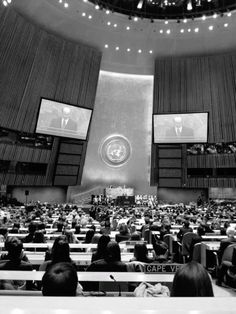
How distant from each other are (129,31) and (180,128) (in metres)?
9.52

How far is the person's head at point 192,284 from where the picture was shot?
5.78 ft

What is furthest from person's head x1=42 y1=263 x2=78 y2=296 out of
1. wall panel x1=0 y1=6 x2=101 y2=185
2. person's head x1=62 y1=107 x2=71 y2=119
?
person's head x1=62 y1=107 x2=71 y2=119

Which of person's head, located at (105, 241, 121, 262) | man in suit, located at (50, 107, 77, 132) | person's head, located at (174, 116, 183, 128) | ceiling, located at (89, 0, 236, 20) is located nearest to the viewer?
person's head, located at (105, 241, 121, 262)

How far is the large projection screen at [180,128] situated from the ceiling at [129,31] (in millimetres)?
5963

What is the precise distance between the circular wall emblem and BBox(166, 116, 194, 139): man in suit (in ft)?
15.8

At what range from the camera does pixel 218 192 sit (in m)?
29.0

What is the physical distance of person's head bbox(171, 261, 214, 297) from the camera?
1.76 meters

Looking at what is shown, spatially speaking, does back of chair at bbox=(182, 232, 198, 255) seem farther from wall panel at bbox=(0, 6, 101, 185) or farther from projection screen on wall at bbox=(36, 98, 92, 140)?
projection screen on wall at bbox=(36, 98, 92, 140)

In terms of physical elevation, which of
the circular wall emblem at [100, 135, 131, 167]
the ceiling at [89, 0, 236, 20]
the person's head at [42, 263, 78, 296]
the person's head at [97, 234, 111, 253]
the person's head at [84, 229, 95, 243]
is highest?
the ceiling at [89, 0, 236, 20]

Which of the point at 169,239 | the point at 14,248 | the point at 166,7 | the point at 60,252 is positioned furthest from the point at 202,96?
the point at 14,248

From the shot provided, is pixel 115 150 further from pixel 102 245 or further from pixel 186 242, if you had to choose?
pixel 102 245

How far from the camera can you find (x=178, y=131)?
28.7 meters

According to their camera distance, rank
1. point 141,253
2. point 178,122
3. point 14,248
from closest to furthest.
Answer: point 14,248 → point 141,253 → point 178,122

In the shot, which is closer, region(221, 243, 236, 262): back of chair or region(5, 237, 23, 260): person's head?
region(5, 237, 23, 260): person's head
